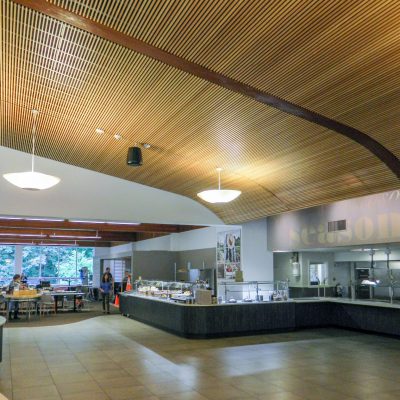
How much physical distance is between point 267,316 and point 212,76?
6.27 metres

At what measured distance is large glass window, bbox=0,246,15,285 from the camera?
1139 inches

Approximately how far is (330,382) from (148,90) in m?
4.77

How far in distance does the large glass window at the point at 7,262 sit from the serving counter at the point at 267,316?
788 inches

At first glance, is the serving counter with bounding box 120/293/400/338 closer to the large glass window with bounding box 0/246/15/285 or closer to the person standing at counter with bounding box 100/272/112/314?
the person standing at counter with bounding box 100/272/112/314

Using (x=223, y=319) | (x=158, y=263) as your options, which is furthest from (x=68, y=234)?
(x=223, y=319)

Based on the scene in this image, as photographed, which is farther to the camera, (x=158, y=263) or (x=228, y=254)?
(x=158, y=263)

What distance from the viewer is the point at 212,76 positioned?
5.86 meters

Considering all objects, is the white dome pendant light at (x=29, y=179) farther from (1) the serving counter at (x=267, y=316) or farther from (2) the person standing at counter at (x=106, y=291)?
(2) the person standing at counter at (x=106, y=291)

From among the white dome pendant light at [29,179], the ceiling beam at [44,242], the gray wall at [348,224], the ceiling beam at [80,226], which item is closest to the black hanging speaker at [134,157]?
the white dome pendant light at [29,179]

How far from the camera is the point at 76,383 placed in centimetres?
614

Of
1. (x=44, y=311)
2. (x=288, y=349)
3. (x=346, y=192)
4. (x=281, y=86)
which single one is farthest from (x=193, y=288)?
(x=44, y=311)

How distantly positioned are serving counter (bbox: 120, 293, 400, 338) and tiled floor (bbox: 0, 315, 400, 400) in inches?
13.4

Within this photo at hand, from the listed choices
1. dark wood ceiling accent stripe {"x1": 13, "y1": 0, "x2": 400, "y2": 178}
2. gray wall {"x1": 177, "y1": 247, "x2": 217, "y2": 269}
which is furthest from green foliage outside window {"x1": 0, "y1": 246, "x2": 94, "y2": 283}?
dark wood ceiling accent stripe {"x1": 13, "y1": 0, "x2": 400, "y2": 178}

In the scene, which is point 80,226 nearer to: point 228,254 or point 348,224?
point 228,254
